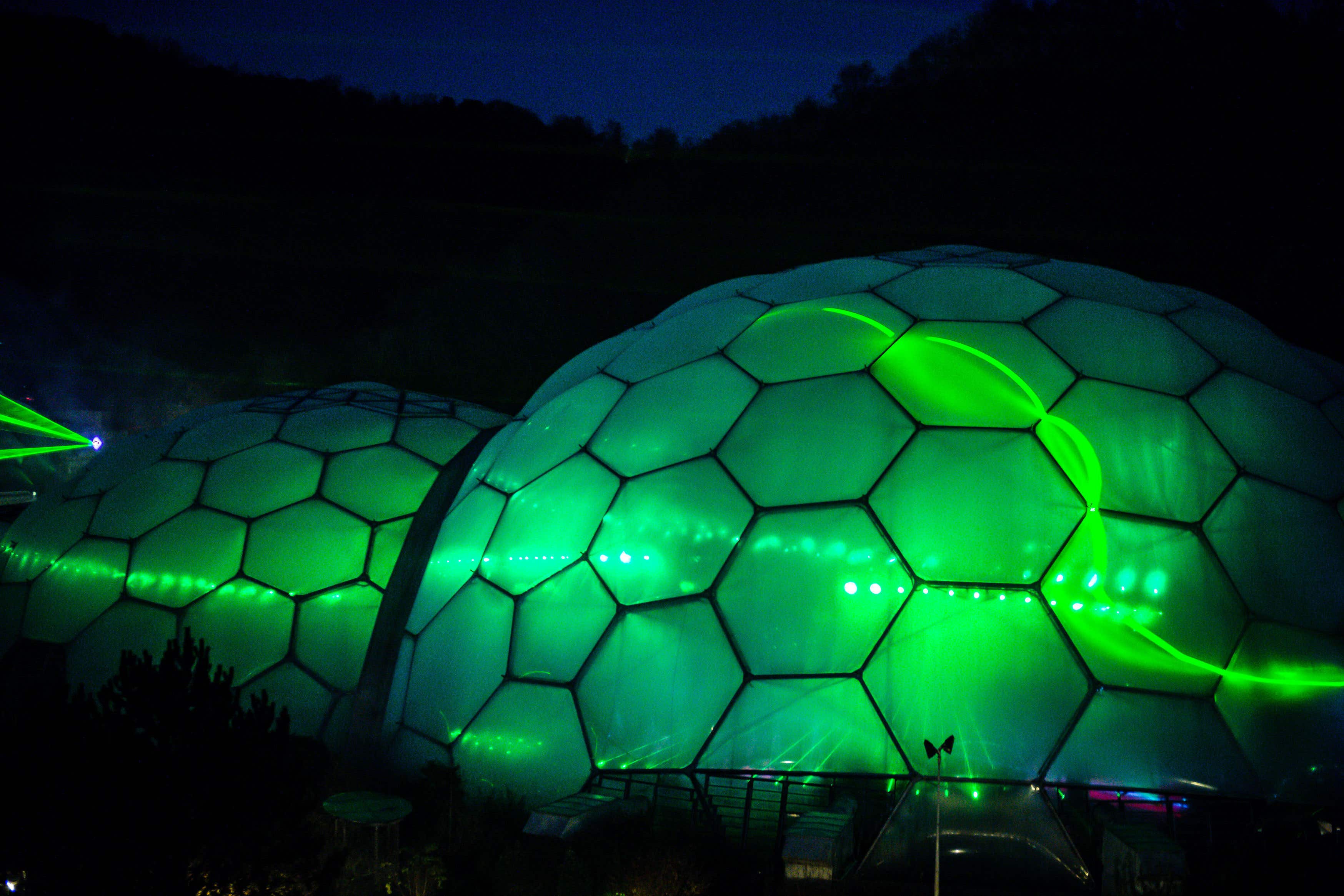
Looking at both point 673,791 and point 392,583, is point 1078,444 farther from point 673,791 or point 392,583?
point 392,583

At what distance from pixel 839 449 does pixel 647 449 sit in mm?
1147

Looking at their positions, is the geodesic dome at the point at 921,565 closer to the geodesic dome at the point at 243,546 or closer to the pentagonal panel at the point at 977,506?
the pentagonal panel at the point at 977,506

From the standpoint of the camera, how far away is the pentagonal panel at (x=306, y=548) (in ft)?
19.6

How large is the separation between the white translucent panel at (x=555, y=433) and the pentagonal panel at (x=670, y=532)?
79 centimetres

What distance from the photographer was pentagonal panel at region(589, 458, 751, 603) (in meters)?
4.42

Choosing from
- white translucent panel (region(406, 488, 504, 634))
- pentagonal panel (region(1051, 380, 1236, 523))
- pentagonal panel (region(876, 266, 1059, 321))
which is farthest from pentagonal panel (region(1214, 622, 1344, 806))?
white translucent panel (region(406, 488, 504, 634))

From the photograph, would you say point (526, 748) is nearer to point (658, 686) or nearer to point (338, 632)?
point (658, 686)

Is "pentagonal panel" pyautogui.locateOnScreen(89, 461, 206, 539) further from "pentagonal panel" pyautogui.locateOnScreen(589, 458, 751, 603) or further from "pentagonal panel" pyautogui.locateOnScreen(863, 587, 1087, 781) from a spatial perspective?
"pentagonal panel" pyautogui.locateOnScreen(863, 587, 1087, 781)

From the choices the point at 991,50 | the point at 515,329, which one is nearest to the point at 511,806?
the point at 515,329

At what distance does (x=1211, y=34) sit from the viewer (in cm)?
1455

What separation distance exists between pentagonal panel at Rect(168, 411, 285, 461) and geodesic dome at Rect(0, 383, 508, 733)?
0.6 inches

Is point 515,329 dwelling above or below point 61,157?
below

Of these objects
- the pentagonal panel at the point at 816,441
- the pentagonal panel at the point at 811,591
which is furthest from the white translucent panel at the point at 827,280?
the pentagonal panel at the point at 811,591

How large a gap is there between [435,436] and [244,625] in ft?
6.96
